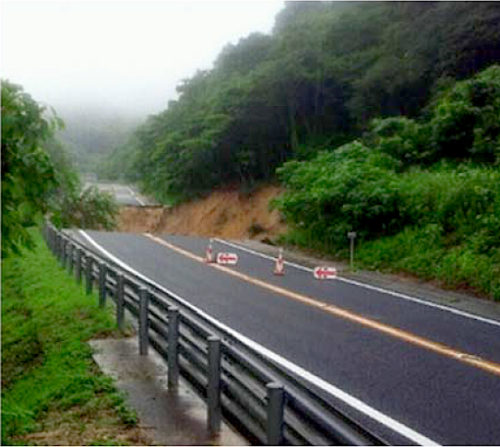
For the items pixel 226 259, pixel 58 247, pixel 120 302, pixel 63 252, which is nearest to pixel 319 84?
pixel 226 259

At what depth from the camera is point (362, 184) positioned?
905 inches

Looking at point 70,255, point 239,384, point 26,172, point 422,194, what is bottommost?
point 70,255

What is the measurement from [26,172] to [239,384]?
9.99 feet

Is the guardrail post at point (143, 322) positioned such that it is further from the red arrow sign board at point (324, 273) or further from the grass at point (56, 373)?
the red arrow sign board at point (324, 273)

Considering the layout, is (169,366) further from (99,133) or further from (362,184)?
(99,133)

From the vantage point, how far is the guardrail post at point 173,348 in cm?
817

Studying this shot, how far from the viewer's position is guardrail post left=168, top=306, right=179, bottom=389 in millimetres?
8172

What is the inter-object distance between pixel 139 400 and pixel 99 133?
164 meters

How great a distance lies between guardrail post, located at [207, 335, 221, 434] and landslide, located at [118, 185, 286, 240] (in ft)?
86.3

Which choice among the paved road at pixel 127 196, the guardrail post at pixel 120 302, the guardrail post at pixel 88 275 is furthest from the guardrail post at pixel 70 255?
the paved road at pixel 127 196

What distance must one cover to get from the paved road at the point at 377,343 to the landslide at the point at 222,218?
16.7 meters

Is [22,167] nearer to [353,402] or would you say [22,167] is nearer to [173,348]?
[173,348]

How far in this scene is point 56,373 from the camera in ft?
31.1

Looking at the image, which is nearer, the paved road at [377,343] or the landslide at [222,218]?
the paved road at [377,343]
